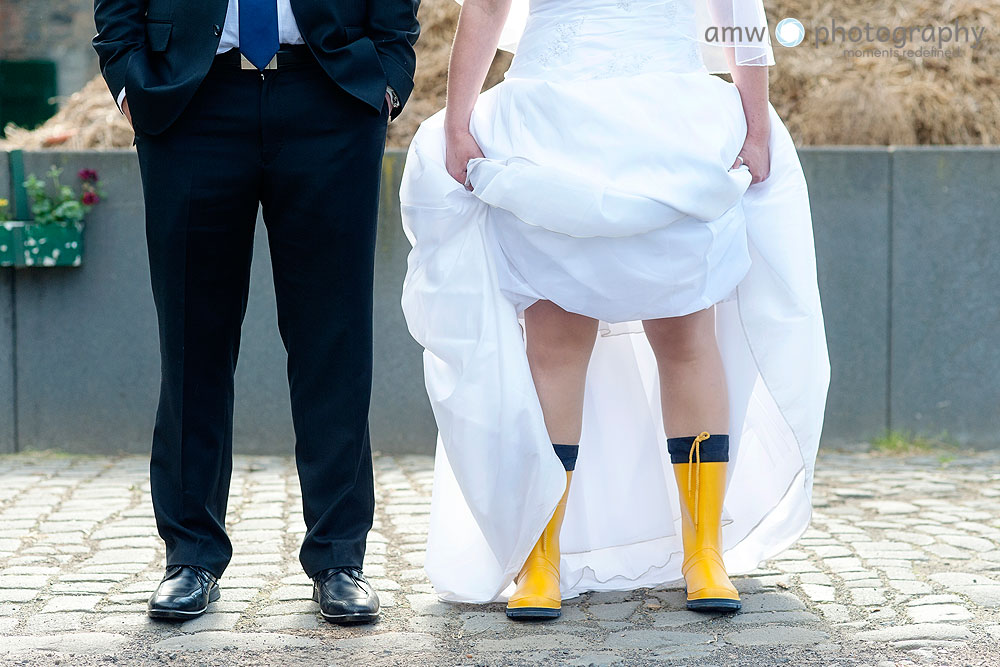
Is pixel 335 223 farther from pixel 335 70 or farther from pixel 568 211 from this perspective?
pixel 568 211

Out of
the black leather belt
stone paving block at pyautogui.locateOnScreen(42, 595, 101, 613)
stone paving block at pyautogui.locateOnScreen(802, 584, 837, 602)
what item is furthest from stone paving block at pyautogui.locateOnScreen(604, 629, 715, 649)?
the black leather belt

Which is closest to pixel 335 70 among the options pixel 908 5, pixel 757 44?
pixel 757 44

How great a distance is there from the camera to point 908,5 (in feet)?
20.4

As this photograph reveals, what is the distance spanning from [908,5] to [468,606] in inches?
183

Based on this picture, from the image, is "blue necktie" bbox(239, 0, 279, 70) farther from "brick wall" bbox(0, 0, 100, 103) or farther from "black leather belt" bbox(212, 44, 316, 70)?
"brick wall" bbox(0, 0, 100, 103)

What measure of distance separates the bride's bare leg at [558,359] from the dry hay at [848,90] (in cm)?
316

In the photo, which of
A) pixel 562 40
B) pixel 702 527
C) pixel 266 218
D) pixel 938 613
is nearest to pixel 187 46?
pixel 266 218

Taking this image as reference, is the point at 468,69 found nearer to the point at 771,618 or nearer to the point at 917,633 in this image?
the point at 771,618

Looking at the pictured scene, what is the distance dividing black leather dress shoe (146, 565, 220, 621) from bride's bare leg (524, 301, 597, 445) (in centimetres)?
87

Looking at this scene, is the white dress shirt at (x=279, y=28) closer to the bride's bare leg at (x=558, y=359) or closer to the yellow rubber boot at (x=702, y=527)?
the bride's bare leg at (x=558, y=359)

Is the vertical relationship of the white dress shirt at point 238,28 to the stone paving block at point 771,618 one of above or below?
above

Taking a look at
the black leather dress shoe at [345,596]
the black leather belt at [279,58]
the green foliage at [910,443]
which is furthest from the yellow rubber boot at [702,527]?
the green foliage at [910,443]

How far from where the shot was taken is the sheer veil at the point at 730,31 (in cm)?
277

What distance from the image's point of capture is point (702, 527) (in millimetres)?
2822
